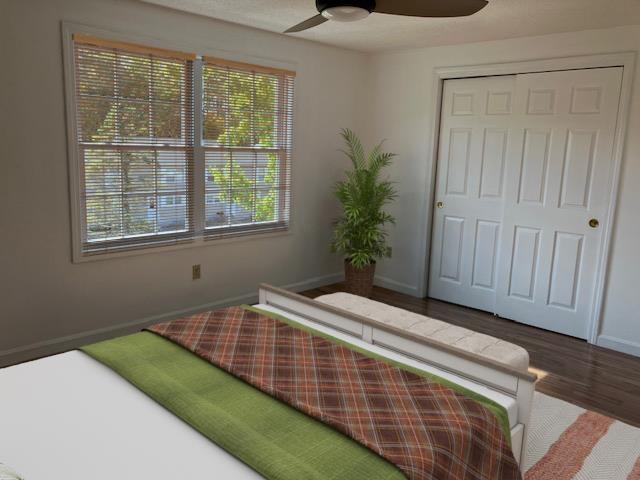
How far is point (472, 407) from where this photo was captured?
1800 mm

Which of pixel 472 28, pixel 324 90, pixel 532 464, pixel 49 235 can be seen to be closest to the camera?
pixel 532 464

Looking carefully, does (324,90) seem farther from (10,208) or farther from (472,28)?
(10,208)

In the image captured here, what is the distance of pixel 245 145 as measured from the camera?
424 centimetres

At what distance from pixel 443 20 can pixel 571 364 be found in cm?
249

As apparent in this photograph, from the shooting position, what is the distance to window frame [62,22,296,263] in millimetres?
3225

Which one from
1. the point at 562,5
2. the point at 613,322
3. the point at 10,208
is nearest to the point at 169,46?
the point at 10,208

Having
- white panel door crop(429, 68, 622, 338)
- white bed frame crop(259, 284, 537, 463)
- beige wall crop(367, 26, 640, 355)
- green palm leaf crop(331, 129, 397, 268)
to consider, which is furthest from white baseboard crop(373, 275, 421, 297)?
white bed frame crop(259, 284, 537, 463)

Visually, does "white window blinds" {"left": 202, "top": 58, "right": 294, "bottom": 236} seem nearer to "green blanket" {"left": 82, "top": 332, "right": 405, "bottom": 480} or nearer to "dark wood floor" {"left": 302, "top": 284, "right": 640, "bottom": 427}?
"dark wood floor" {"left": 302, "top": 284, "right": 640, "bottom": 427}

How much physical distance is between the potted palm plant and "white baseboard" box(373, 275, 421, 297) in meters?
0.41

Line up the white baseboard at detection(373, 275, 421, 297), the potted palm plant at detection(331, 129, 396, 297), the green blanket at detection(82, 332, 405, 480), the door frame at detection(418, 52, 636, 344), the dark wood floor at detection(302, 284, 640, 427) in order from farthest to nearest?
the white baseboard at detection(373, 275, 421, 297) → the potted palm plant at detection(331, 129, 396, 297) → the door frame at detection(418, 52, 636, 344) → the dark wood floor at detection(302, 284, 640, 427) → the green blanket at detection(82, 332, 405, 480)

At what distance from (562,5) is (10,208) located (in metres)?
3.49

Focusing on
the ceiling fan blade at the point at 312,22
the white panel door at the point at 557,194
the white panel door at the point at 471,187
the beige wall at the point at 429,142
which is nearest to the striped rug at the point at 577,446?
the beige wall at the point at 429,142

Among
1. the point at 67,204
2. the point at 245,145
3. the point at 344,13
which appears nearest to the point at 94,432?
the point at 344,13

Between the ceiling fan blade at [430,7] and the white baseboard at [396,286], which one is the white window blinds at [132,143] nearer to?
the ceiling fan blade at [430,7]
